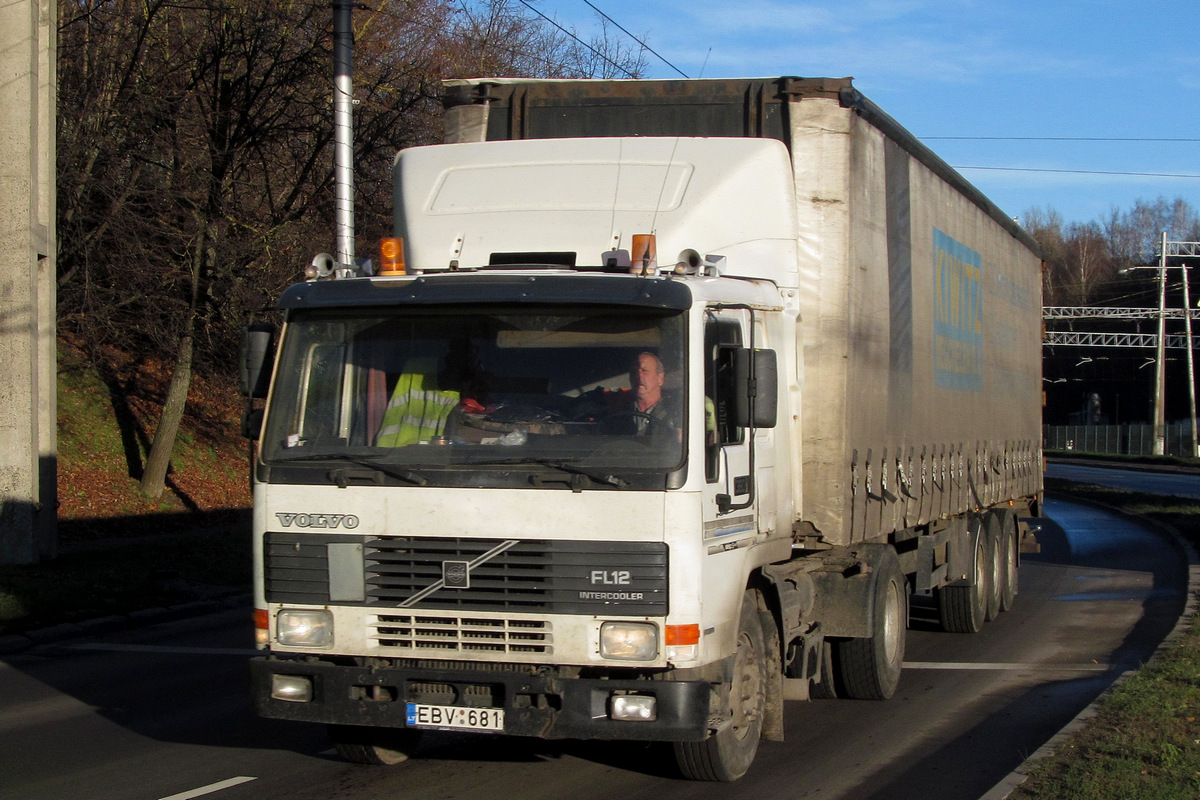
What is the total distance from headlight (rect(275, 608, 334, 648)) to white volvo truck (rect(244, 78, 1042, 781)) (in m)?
0.01

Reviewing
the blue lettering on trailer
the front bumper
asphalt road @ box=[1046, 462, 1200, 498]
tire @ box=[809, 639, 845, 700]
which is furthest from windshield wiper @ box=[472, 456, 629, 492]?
asphalt road @ box=[1046, 462, 1200, 498]

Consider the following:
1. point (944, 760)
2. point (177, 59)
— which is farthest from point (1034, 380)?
point (177, 59)

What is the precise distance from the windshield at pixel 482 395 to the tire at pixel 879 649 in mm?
3336

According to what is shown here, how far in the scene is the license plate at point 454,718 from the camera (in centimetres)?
556

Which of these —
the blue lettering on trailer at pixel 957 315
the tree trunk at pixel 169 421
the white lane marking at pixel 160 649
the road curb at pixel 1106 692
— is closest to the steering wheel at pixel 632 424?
the road curb at pixel 1106 692

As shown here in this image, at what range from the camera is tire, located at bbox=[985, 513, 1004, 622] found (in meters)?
12.8

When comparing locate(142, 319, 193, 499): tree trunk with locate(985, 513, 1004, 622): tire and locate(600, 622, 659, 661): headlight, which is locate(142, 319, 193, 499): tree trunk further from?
locate(600, 622, 659, 661): headlight

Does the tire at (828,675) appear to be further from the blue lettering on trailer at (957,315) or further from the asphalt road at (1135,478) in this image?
the asphalt road at (1135,478)

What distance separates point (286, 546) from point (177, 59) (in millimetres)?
15274

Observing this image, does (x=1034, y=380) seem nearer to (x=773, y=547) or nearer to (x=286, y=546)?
(x=773, y=547)

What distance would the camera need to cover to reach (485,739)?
7.46 meters

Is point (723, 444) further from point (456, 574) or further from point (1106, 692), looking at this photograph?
point (1106, 692)

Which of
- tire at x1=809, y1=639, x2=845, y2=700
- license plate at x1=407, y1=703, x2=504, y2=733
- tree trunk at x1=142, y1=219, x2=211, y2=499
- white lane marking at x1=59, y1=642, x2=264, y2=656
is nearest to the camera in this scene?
license plate at x1=407, y1=703, x2=504, y2=733

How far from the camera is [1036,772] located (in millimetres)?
6258
